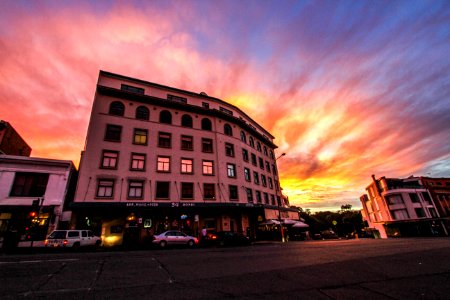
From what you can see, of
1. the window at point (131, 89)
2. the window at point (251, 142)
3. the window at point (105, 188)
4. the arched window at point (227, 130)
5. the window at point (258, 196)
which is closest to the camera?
the window at point (105, 188)

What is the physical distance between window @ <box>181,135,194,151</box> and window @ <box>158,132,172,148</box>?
1.66m

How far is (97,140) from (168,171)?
8298mm

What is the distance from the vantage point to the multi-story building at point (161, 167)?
23.1 meters

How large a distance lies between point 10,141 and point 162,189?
1900cm

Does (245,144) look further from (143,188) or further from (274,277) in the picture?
(274,277)

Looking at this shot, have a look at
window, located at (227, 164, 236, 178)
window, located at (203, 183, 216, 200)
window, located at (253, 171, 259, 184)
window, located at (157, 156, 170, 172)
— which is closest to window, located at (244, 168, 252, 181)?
window, located at (253, 171, 259, 184)

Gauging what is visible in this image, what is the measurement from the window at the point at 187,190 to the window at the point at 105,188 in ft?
24.6

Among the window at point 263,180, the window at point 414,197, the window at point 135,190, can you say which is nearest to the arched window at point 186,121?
the window at point 135,190

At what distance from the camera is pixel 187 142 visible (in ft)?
96.5

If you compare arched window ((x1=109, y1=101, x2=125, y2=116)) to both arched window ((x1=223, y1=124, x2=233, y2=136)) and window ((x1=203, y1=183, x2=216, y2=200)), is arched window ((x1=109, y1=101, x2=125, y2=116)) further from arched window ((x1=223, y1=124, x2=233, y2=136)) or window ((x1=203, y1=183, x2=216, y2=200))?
arched window ((x1=223, y1=124, x2=233, y2=136))

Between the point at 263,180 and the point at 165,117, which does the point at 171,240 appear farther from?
the point at 263,180

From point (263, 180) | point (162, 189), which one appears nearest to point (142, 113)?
point (162, 189)

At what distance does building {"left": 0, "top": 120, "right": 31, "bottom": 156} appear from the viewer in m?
24.9

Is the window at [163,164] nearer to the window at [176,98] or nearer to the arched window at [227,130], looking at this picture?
the window at [176,98]
